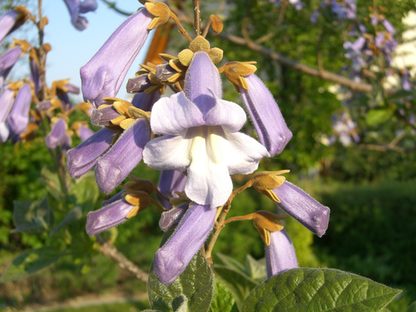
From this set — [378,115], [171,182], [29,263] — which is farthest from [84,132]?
[378,115]

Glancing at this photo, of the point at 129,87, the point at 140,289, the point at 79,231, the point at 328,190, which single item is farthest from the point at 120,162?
the point at 328,190

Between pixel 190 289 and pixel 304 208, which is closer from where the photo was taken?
pixel 190 289

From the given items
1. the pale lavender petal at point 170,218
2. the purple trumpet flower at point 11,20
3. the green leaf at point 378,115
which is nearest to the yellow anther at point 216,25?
the pale lavender petal at point 170,218

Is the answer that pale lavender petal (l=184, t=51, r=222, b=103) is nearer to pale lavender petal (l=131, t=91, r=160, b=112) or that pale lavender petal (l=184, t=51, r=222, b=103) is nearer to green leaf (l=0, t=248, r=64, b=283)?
pale lavender petal (l=131, t=91, r=160, b=112)

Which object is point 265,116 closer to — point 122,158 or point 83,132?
point 122,158

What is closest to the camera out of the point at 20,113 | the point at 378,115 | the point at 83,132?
the point at 20,113

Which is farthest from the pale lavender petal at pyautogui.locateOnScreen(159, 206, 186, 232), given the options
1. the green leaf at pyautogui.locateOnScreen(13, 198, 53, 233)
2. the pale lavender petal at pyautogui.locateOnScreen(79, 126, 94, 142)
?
the pale lavender petal at pyautogui.locateOnScreen(79, 126, 94, 142)

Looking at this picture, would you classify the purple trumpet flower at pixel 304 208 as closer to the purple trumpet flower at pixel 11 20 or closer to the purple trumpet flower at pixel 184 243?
the purple trumpet flower at pixel 184 243
